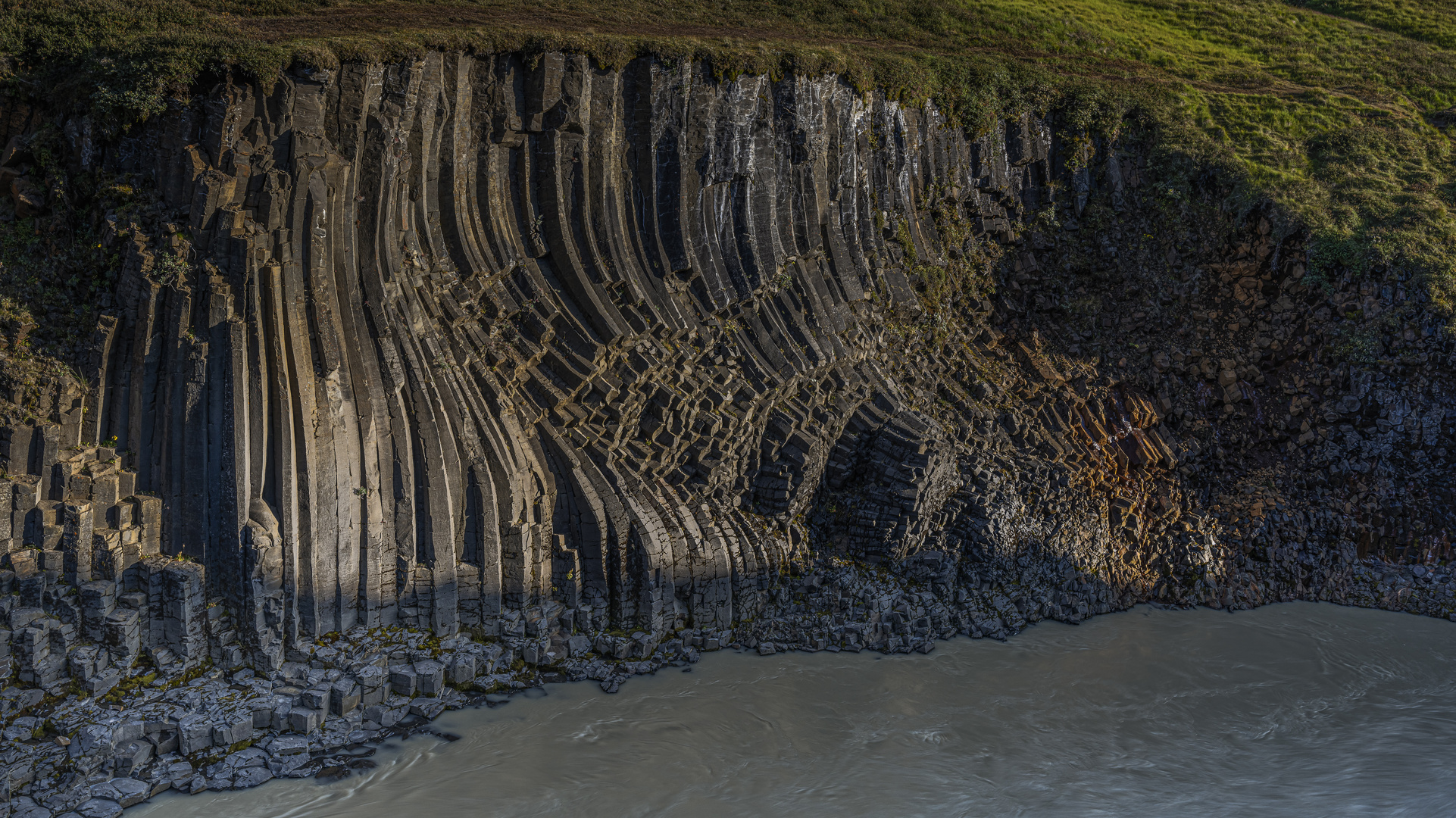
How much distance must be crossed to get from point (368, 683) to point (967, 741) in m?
8.93

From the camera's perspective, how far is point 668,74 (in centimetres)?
2020

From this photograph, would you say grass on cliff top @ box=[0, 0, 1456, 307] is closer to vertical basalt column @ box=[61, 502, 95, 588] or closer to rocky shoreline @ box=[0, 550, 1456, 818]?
vertical basalt column @ box=[61, 502, 95, 588]

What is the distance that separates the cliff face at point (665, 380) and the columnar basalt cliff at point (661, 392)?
0.06m

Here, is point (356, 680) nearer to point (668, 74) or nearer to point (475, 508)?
point (475, 508)

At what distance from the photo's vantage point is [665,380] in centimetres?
1892

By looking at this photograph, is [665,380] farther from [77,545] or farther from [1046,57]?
[1046,57]

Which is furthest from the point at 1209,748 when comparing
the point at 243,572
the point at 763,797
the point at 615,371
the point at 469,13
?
the point at 469,13

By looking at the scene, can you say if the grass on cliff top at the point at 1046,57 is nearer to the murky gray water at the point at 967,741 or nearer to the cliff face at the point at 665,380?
the cliff face at the point at 665,380

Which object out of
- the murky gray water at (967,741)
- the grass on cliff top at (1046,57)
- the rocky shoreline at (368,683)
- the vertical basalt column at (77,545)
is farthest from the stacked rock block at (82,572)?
the grass on cliff top at (1046,57)

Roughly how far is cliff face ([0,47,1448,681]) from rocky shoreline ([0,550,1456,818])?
0.24 m

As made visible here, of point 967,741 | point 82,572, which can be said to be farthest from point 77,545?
point 967,741

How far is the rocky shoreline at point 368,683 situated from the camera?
42.8 ft

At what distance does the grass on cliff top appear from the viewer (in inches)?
667

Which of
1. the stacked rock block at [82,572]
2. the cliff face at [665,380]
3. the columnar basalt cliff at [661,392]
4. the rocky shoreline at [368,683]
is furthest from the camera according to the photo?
the cliff face at [665,380]
